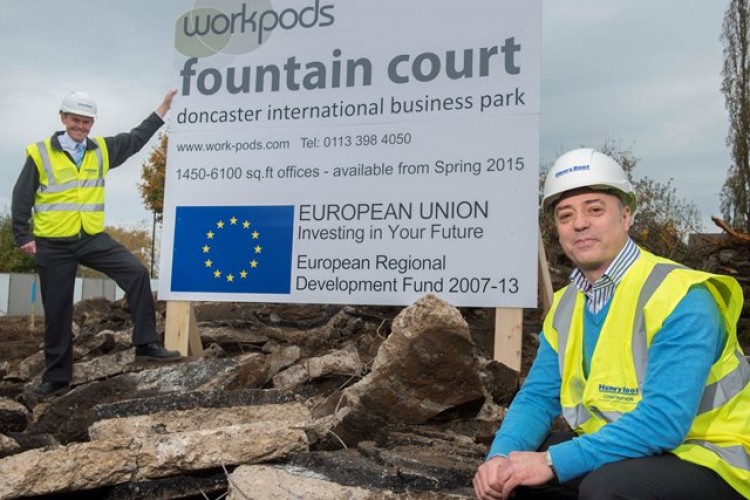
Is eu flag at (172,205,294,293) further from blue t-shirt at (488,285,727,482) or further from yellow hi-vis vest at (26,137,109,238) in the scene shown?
blue t-shirt at (488,285,727,482)

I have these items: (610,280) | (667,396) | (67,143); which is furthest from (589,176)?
(67,143)

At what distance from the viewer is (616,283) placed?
2574 mm

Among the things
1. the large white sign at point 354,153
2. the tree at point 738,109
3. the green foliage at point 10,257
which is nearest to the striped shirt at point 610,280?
the large white sign at point 354,153

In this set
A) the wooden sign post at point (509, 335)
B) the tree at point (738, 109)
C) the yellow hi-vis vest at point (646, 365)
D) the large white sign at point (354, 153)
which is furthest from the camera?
the tree at point (738, 109)

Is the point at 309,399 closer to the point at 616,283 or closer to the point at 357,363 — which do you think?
the point at 357,363

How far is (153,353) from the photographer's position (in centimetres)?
559

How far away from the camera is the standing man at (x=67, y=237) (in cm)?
548

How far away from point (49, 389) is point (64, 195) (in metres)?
1.39

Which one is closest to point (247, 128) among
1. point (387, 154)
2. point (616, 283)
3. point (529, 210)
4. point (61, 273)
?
point (387, 154)

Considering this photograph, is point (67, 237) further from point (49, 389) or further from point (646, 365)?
point (646, 365)

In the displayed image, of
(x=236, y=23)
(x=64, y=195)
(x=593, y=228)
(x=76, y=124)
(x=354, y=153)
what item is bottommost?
(x=593, y=228)

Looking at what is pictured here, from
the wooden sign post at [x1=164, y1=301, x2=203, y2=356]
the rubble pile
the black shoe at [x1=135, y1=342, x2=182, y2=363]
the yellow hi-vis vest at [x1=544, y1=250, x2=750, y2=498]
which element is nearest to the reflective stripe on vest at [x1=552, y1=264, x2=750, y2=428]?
the yellow hi-vis vest at [x1=544, y1=250, x2=750, y2=498]

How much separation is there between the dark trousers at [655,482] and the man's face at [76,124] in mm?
4737

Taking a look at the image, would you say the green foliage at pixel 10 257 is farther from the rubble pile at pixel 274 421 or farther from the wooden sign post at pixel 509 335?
the wooden sign post at pixel 509 335
